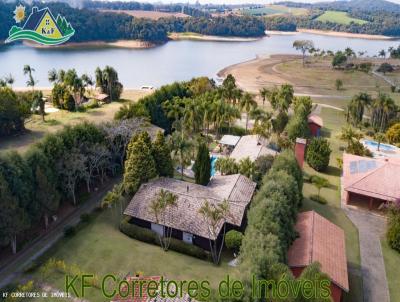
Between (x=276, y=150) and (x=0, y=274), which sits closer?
(x=0, y=274)

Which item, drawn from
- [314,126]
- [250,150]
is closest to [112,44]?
[314,126]

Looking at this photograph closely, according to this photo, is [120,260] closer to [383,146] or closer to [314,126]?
[383,146]

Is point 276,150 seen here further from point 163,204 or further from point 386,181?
A: point 163,204

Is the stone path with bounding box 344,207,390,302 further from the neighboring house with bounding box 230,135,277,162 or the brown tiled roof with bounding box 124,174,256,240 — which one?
→ the neighboring house with bounding box 230,135,277,162

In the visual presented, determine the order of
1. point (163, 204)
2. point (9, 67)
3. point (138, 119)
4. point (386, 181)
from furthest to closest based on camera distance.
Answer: point (9, 67) → point (138, 119) → point (386, 181) → point (163, 204)

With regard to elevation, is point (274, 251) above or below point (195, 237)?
above

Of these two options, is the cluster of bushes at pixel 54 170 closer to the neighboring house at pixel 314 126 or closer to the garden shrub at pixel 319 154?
the garden shrub at pixel 319 154

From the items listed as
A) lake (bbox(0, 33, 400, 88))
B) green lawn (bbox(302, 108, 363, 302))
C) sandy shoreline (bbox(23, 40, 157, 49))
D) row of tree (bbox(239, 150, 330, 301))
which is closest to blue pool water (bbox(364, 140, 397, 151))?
green lawn (bbox(302, 108, 363, 302))

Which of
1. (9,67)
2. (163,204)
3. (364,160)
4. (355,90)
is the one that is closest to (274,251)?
(163,204)

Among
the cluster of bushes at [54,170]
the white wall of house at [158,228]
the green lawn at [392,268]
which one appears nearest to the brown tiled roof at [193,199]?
the white wall of house at [158,228]
